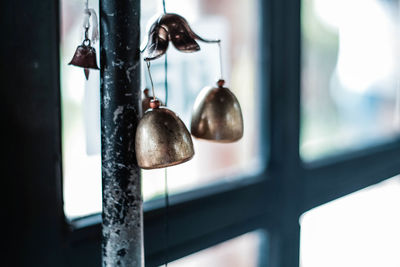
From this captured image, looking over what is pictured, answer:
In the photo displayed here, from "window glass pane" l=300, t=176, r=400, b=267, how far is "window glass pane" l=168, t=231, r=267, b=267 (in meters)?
0.23

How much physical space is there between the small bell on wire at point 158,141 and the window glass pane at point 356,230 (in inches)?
46.8

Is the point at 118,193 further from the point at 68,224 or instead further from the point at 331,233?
the point at 331,233

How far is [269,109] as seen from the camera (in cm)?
160

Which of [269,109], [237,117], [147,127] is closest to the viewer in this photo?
[147,127]

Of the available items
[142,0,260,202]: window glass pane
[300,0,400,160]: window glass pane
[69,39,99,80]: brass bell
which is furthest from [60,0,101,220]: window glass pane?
[300,0,400,160]: window glass pane

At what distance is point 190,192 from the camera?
1370mm

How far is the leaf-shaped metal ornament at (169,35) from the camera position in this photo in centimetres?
71

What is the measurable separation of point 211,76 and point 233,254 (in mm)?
611

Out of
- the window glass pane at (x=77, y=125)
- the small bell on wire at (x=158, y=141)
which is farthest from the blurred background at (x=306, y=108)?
the small bell on wire at (x=158, y=141)

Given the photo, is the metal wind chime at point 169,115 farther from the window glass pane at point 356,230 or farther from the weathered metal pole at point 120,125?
the window glass pane at point 356,230

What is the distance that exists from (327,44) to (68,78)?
1.19m

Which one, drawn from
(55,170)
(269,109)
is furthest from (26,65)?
(269,109)

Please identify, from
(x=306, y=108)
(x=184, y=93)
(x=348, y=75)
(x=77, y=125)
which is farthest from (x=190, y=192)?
(x=348, y=75)

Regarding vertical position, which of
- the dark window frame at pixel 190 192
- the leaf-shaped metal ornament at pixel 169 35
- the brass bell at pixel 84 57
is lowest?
the dark window frame at pixel 190 192
